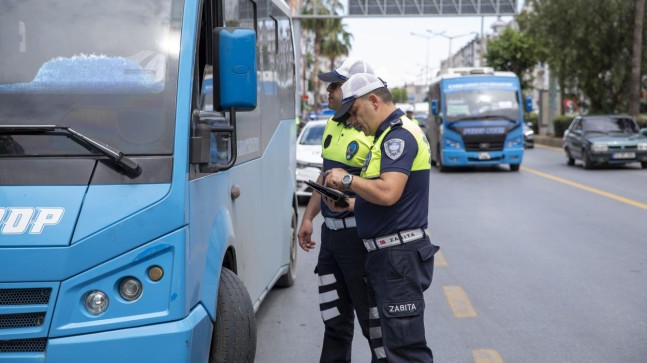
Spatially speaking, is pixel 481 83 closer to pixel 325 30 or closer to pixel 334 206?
pixel 334 206

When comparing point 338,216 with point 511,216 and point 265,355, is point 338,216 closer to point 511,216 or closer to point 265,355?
point 265,355

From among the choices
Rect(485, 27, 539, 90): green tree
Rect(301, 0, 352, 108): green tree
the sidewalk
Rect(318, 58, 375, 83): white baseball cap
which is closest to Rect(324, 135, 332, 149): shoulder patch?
Rect(318, 58, 375, 83): white baseball cap

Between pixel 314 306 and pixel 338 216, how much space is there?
3.02m

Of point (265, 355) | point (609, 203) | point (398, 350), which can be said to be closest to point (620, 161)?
point (609, 203)

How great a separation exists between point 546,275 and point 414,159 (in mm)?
5665

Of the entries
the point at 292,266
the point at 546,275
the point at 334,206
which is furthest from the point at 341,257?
the point at 546,275

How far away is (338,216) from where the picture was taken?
18.2 feet

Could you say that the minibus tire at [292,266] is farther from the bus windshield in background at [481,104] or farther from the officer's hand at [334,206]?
the bus windshield in background at [481,104]

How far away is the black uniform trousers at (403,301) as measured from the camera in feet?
15.1

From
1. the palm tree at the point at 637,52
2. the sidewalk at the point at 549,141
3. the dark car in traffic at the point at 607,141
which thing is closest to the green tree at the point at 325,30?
the sidewalk at the point at 549,141

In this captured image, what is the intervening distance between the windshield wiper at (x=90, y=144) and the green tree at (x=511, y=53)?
7544cm

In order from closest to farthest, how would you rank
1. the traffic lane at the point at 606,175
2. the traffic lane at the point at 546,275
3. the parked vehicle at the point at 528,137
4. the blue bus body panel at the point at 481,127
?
the traffic lane at the point at 546,275, the traffic lane at the point at 606,175, the blue bus body panel at the point at 481,127, the parked vehicle at the point at 528,137

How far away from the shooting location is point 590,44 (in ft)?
141

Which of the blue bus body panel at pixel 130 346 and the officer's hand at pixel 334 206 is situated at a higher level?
the officer's hand at pixel 334 206
